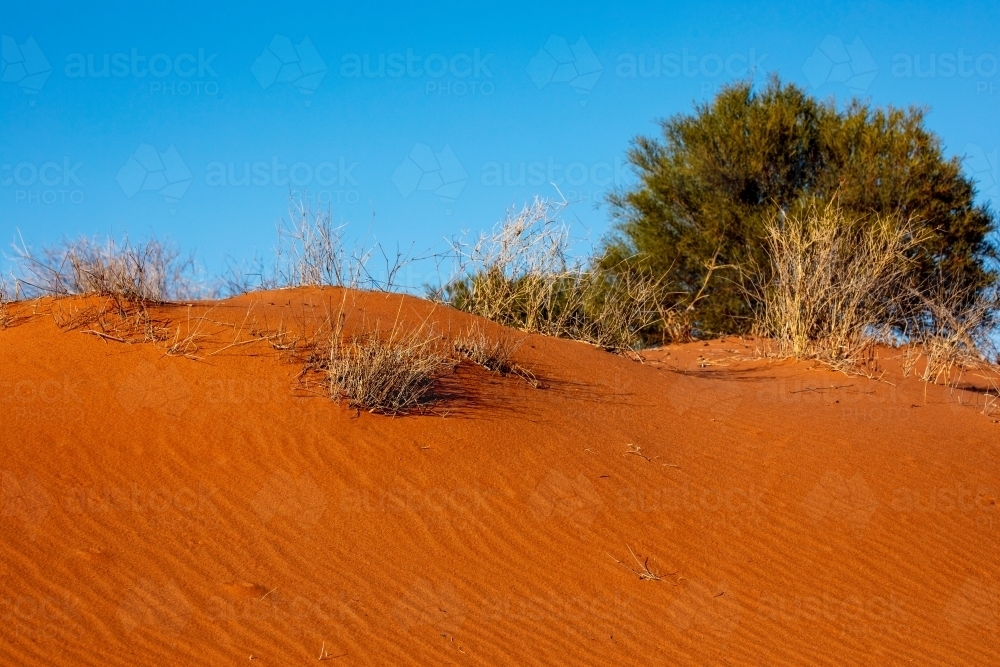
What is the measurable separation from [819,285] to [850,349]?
1.01 m

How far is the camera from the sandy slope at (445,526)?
5.31m

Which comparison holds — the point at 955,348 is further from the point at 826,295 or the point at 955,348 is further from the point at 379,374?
the point at 379,374

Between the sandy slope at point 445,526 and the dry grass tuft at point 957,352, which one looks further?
the dry grass tuft at point 957,352

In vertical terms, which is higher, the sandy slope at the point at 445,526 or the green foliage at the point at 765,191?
the green foliage at the point at 765,191

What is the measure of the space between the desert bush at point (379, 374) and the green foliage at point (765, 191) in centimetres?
976

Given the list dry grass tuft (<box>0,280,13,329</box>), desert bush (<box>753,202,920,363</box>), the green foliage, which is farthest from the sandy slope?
the green foliage

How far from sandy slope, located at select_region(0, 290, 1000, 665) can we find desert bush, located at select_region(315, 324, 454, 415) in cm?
15

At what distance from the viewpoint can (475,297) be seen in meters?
11.6

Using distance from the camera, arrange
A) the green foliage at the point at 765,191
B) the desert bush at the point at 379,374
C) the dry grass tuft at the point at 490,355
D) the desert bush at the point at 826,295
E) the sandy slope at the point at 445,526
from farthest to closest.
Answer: the green foliage at the point at 765,191, the desert bush at the point at 826,295, the dry grass tuft at the point at 490,355, the desert bush at the point at 379,374, the sandy slope at the point at 445,526

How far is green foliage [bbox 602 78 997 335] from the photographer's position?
17781mm

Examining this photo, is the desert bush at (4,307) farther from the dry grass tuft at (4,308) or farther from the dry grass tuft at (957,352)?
the dry grass tuft at (957,352)

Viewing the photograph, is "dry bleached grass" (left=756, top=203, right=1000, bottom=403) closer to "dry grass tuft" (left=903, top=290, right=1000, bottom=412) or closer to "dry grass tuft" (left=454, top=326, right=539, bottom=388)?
"dry grass tuft" (left=903, top=290, right=1000, bottom=412)

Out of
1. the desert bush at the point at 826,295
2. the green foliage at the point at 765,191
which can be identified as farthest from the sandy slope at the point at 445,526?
the green foliage at the point at 765,191

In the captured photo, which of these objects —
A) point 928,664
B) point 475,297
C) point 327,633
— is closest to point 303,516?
point 327,633
